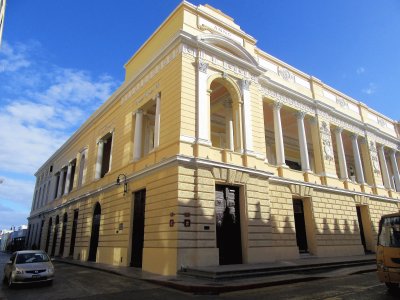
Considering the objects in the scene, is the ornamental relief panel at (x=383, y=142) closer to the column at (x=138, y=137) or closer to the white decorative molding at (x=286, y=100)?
the white decorative molding at (x=286, y=100)

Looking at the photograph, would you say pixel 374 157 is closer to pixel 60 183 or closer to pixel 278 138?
pixel 278 138

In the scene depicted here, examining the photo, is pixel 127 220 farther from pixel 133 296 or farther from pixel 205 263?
pixel 133 296

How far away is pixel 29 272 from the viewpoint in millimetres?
11422

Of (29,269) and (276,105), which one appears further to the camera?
(276,105)

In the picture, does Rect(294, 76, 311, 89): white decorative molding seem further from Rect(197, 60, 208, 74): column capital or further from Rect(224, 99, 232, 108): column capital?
Rect(197, 60, 208, 74): column capital

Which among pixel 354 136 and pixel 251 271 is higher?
pixel 354 136

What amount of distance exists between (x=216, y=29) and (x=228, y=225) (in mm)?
11365

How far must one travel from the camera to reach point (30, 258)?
1245 cm

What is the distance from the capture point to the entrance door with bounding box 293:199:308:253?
64.2 ft

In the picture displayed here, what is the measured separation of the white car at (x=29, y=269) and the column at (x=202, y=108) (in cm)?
840

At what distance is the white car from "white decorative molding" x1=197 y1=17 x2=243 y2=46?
14022 mm

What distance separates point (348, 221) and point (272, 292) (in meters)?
15.7

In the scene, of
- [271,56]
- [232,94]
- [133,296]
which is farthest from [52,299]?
[271,56]

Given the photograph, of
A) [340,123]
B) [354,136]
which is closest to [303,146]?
[340,123]
